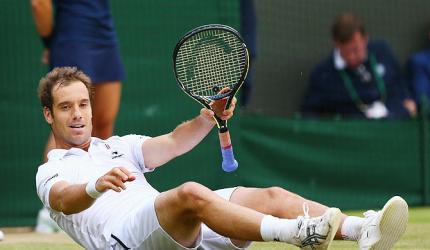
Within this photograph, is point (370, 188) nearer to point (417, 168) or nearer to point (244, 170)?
point (417, 168)

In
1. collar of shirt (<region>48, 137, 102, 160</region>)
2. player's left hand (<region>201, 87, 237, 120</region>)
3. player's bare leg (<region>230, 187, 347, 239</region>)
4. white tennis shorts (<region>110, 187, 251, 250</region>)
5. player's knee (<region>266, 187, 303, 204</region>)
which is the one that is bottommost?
white tennis shorts (<region>110, 187, 251, 250</region>)

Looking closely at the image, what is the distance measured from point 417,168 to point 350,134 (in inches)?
30.5

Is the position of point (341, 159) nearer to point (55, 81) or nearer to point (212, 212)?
point (55, 81)

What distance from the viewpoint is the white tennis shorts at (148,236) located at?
513cm

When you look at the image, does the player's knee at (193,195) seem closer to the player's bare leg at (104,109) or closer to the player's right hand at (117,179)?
the player's right hand at (117,179)

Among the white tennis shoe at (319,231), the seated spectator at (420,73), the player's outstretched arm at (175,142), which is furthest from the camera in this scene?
the seated spectator at (420,73)

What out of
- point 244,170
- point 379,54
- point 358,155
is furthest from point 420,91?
point 244,170

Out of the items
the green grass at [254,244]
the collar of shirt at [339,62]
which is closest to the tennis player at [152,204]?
the green grass at [254,244]

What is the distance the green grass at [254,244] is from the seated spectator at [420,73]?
8.46 feet

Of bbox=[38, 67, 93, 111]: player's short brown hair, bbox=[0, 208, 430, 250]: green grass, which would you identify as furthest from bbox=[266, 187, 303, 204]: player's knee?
bbox=[0, 208, 430, 250]: green grass

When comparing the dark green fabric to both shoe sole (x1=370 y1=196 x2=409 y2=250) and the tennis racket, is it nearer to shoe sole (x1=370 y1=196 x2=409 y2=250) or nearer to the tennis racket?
the tennis racket

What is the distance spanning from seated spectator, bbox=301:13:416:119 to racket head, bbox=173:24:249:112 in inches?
190

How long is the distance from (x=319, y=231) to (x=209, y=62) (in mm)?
1888

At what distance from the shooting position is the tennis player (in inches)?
191
